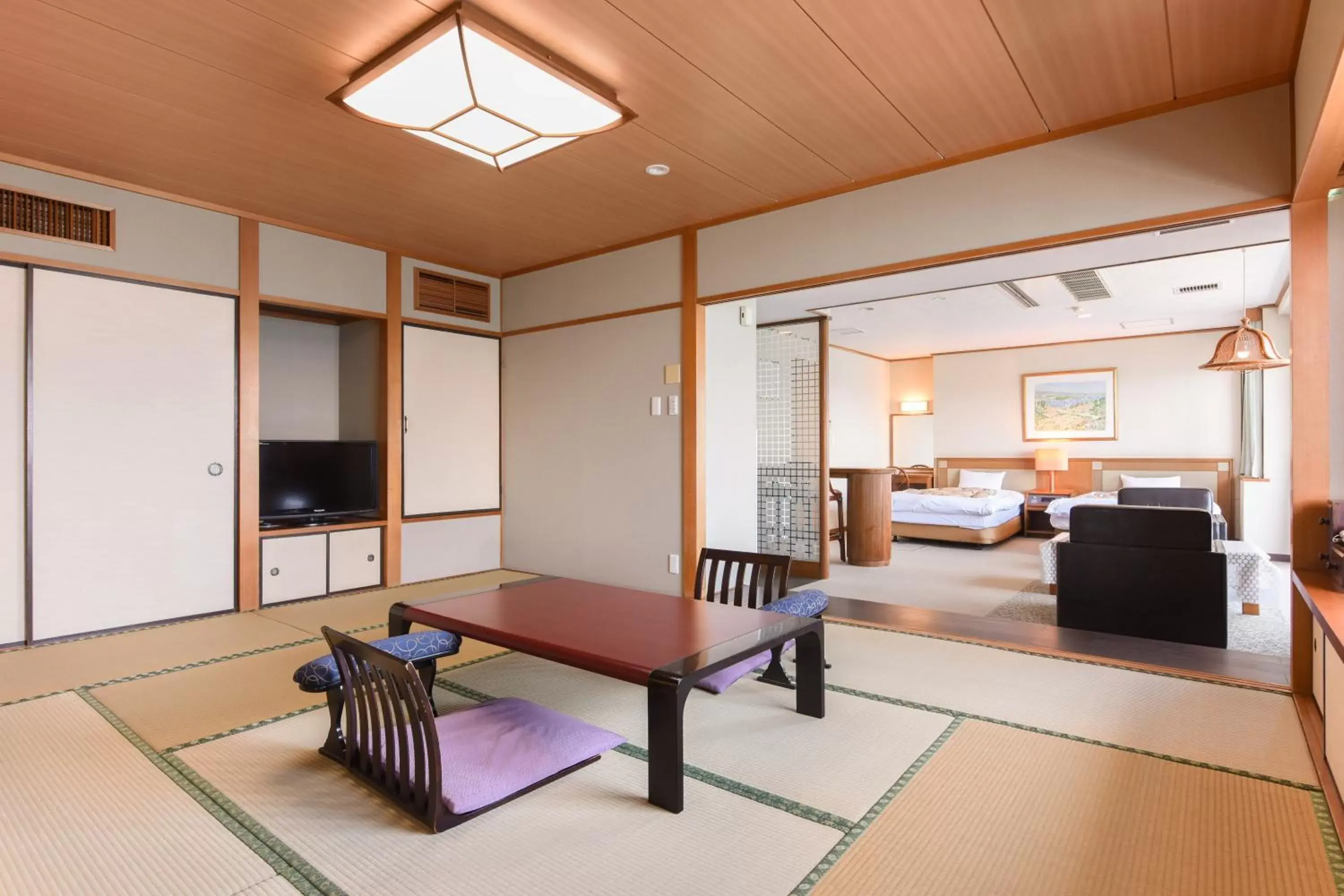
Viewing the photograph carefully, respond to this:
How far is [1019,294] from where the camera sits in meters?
6.49

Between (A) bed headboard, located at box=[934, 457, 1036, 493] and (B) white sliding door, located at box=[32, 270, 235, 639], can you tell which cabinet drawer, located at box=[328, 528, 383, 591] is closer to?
(B) white sliding door, located at box=[32, 270, 235, 639]

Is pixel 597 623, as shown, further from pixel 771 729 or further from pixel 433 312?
pixel 433 312

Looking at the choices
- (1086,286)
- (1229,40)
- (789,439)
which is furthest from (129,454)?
(1086,286)

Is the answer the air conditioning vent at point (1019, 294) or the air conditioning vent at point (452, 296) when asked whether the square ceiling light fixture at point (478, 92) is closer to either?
the air conditioning vent at point (452, 296)

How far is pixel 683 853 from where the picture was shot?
1765mm

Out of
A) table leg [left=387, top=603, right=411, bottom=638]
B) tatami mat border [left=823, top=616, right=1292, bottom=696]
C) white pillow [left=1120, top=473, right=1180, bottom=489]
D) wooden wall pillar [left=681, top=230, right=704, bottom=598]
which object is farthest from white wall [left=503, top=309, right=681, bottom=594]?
white pillow [left=1120, top=473, right=1180, bottom=489]

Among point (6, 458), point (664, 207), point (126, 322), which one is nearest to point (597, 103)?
point (664, 207)

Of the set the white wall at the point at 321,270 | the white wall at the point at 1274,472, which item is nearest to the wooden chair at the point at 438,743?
the white wall at the point at 321,270

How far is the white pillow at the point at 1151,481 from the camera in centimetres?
805

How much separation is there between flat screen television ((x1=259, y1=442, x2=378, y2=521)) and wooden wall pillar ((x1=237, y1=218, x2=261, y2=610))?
0.66 feet

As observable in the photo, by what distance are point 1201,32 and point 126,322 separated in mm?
5203

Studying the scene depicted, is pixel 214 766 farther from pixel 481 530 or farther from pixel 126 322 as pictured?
pixel 481 530

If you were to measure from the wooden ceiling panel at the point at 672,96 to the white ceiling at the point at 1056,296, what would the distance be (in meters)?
0.78

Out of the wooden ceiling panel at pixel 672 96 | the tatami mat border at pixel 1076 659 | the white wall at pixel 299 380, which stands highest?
the wooden ceiling panel at pixel 672 96
